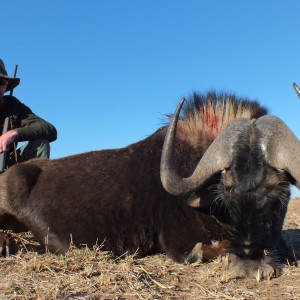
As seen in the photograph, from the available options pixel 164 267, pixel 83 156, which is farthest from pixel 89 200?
pixel 164 267

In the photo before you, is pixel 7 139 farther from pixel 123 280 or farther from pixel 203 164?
pixel 123 280

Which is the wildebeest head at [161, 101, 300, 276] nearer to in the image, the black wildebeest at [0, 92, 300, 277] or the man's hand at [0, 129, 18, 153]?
the black wildebeest at [0, 92, 300, 277]

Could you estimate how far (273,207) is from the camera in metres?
3.88

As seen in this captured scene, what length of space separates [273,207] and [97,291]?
1634 mm

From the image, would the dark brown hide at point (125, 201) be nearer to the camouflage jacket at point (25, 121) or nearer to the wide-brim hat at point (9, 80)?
the camouflage jacket at point (25, 121)

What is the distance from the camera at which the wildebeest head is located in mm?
3748

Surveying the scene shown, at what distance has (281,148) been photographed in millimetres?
3971

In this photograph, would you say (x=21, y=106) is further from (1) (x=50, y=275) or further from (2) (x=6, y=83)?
(1) (x=50, y=275)

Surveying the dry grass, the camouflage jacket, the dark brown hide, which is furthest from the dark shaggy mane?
the camouflage jacket

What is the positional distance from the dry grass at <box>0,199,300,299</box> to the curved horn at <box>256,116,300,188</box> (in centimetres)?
86

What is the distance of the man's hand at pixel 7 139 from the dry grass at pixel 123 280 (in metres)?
1.85

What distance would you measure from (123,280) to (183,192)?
3.68 feet

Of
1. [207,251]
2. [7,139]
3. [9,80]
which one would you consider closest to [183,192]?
[207,251]

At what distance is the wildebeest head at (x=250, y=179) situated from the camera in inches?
148
